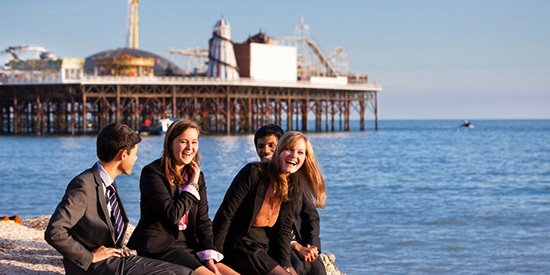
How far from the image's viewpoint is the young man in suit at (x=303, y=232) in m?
7.44

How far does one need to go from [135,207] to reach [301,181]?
43.8 ft

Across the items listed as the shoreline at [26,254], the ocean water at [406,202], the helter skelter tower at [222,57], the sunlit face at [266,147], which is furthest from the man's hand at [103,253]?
the helter skelter tower at [222,57]

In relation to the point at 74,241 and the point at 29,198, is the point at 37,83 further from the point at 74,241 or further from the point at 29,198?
the point at 74,241

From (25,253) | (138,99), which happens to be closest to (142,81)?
(138,99)

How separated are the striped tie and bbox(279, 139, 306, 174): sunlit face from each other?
1.23 metres

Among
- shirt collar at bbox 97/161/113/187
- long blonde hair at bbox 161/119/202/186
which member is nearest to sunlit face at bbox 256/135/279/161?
long blonde hair at bbox 161/119/202/186

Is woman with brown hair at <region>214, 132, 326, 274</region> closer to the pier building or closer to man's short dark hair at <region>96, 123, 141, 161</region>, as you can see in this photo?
man's short dark hair at <region>96, 123, 141, 161</region>

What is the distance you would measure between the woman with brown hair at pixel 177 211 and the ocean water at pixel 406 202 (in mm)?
5587

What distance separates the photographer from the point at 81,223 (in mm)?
6328

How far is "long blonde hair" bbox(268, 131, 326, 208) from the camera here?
23.2ft

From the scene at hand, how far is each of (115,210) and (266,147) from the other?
5.21ft

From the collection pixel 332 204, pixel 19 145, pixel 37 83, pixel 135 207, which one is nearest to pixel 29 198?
pixel 135 207

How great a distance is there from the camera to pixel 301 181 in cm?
727

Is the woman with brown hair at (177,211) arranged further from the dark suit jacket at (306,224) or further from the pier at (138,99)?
the pier at (138,99)
